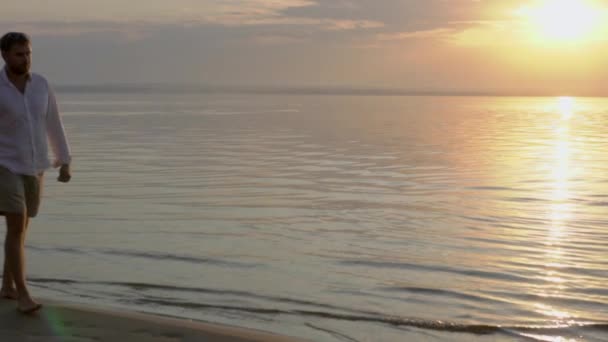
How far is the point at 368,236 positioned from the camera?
9.88 metres

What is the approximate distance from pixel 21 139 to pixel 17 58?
533 millimetres

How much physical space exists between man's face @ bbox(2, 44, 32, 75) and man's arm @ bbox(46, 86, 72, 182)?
0.32 meters

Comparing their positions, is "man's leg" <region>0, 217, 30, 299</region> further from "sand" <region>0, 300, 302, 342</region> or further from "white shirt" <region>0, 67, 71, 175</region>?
"white shirt" <region>0, 67, 71, 175</region>

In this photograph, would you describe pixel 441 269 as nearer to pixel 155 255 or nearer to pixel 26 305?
pixel 155 255

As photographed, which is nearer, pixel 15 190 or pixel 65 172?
pixel 15 190

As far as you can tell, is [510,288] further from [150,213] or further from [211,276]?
[150,213]

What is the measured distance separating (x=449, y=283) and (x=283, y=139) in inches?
765

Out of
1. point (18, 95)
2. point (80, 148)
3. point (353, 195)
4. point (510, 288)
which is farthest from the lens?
point (80, 148)

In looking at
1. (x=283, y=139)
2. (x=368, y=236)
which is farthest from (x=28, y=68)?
(x=283, y=139)

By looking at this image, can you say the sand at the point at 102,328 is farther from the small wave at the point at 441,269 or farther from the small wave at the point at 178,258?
the small wave at the point at 441,269

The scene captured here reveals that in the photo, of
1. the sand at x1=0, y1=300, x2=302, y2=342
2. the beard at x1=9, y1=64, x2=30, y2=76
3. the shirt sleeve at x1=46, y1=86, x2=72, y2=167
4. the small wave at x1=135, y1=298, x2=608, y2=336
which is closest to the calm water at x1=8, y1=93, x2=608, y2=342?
the small wave at x1=135, y1=298, x2=608, y2=336

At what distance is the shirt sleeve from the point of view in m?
5.50

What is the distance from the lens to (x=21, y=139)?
527 centimetres

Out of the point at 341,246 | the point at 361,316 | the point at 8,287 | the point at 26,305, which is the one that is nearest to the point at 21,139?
the point at 26,305
